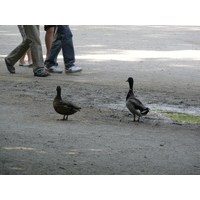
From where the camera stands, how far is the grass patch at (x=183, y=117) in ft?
24.1

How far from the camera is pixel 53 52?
11.4 m

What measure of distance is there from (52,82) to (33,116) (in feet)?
9.67

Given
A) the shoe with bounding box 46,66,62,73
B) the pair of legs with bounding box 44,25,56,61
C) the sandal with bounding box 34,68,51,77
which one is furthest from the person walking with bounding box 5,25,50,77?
the pair of legs with bounding box 44,25,56,61

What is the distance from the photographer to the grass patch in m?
7.35

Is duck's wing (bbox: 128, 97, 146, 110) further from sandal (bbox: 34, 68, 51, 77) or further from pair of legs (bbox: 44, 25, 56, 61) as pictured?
pair of legs (bbox: 44, 25, 56, 61)

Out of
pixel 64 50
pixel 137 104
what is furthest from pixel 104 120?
pixel 64 50

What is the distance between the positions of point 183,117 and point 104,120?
1.33 metres

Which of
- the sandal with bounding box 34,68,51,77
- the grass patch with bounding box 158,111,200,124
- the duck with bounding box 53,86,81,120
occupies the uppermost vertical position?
the duck with bounding box 53,86,81,120

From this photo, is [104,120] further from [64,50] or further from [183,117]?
[64,50]

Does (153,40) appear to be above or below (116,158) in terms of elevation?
below

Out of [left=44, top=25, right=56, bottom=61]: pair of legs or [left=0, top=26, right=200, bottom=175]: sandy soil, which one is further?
[left=44, top=25, right=56, bottom=61]: pair of legs

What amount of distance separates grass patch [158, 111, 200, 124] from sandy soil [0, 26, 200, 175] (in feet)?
0.68

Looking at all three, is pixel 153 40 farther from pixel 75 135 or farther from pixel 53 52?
pixel 75 135

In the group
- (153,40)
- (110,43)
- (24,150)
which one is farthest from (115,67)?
(24,150)
